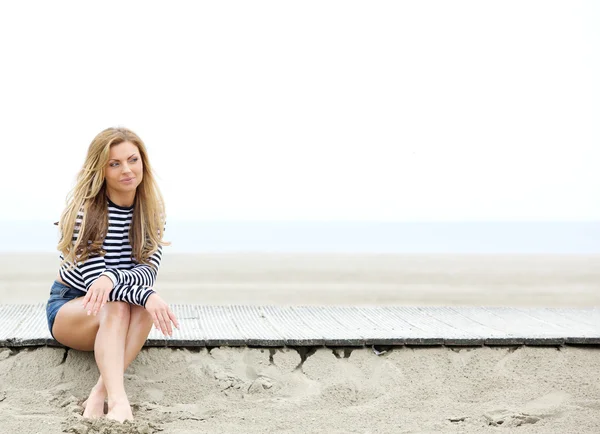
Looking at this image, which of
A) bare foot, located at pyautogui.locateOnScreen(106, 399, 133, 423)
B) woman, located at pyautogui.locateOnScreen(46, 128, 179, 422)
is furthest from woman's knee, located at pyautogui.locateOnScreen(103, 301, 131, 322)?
bare foot, located at pyautogui.locateOnScreen(106, 399, 133, 423)

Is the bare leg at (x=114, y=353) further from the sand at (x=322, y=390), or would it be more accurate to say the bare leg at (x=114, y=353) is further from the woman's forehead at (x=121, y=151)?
the woman's forehead at (x=121, y=151)

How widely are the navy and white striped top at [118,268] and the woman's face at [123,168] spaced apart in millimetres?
83

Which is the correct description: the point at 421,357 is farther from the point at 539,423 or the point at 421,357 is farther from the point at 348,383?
the point at 539,423

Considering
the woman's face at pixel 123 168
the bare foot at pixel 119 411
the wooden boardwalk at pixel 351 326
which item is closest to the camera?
the bare foot at pixel 119 411

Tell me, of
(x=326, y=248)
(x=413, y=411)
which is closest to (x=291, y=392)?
(x=413, y=411)

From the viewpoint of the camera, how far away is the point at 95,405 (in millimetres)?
2195

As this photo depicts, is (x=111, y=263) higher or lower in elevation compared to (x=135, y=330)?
higher

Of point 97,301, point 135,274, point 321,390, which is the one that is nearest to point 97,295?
point 97,301

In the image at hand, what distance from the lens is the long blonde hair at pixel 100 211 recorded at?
2318 mm

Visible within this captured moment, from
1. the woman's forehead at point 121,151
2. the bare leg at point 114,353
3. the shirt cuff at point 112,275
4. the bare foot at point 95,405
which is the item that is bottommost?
the bare foot at point 95,405

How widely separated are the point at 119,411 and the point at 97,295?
339 mm

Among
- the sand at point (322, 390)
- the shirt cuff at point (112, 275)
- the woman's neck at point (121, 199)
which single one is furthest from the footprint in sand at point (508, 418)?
the woman's neck at point (121, 199)

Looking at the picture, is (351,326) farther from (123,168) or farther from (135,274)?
(123,168)

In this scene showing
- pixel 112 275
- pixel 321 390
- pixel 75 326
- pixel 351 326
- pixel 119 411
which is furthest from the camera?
pixel 351 326
